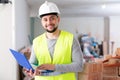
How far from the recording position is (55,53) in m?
1.67

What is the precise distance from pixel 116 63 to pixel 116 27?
6.31m

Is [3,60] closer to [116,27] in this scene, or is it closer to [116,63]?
[116,63]

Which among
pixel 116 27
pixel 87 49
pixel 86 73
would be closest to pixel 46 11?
pixel 86 73

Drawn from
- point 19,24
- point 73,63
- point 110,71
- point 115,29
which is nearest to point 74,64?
point 73,63

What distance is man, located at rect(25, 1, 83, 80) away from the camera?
162cm

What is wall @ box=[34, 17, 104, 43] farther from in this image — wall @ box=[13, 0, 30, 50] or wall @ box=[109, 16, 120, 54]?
wall @ box=[13, 0, 30, 50]

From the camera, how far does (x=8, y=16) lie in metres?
3.62

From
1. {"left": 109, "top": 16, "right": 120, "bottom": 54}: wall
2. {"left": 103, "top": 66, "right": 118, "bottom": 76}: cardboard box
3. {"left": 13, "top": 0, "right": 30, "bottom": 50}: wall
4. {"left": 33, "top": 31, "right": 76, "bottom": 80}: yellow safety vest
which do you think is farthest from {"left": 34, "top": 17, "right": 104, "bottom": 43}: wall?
{"left": 33, "top": 31, "right": 76, "bottom": 80}: yellow safety vest

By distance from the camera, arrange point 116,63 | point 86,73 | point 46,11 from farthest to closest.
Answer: point 116,63, point 86,73, point 46,11

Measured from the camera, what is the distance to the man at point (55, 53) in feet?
5.30

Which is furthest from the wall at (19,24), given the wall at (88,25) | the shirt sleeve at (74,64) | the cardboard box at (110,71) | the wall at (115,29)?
the wall at (115,29)

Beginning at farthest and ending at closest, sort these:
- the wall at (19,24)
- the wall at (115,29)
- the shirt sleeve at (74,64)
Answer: the wall at (115,29), the wall at (19,24), the shirt sleeve at (74,64)

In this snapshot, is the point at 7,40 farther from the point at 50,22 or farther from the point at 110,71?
the point at 50,22

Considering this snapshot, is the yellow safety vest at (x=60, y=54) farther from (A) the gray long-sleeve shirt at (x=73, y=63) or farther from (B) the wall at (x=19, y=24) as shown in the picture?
(B) the wall at (x=19, y=24)
